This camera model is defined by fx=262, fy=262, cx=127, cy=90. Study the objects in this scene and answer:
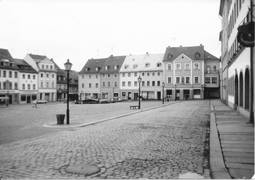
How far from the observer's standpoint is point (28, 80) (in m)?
67.1

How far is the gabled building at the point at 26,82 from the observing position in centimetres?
6462

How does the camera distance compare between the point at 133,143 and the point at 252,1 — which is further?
the point at 252,1

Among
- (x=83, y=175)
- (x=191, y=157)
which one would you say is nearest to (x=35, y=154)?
(x=83, y=175)

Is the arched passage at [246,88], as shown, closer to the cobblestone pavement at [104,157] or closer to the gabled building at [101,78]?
the cobblestone pavement at [104,157]

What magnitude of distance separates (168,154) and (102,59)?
7796 cm

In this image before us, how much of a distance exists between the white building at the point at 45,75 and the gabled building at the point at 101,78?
10173 mm

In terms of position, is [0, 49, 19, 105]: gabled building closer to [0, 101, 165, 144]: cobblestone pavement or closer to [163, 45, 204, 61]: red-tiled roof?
[0, 101, 165, 144]: cobblestone pavement

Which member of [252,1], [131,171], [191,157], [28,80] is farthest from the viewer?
[28,80]

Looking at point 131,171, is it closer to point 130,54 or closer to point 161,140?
point 161,140

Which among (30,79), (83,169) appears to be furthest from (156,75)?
(83,169)

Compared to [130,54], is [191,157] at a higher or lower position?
lower

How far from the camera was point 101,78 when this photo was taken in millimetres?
80938

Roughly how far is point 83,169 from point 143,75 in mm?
68477

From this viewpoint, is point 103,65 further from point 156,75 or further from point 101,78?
point 156,75
